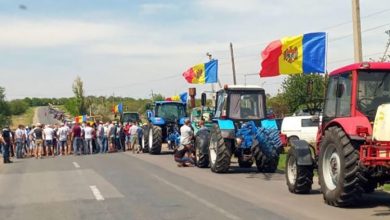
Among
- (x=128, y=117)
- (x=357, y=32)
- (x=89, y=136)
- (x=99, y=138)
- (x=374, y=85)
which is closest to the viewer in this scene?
(x=374, y=85)

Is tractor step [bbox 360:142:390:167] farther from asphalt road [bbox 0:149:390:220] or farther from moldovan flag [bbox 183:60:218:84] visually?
moldovan flag [bbox 183:60:218:84]

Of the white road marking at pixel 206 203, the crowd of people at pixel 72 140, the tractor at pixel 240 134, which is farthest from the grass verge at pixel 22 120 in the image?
the white road marking at pixel 206 203

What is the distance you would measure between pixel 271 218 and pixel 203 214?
3.85ft

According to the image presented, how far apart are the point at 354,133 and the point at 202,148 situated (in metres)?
8.76

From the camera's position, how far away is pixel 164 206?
33.9 feet

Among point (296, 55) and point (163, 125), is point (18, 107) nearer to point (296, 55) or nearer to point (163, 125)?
point (163, 125)

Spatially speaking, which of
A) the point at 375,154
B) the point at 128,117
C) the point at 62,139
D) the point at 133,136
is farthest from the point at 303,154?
the point at 128,117

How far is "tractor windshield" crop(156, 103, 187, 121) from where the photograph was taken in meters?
27.0

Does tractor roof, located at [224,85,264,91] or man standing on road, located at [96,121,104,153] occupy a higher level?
tractor roof, located at [224,85,264,91]

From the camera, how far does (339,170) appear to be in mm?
9523

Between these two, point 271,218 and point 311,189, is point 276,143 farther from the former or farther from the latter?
point 271,218

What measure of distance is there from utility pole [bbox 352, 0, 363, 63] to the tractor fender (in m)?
5.39

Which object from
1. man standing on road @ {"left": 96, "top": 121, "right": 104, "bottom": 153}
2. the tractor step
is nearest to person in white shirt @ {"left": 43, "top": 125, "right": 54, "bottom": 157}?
man standing on road @ {"left": 96, "top": 121, "right": 104, "bottom": 153}

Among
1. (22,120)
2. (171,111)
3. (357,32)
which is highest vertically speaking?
(357,32)
